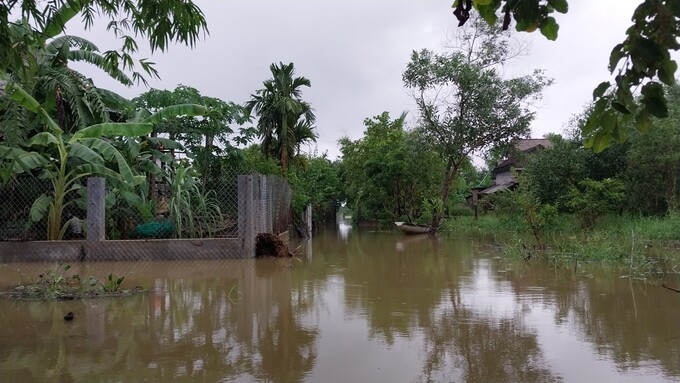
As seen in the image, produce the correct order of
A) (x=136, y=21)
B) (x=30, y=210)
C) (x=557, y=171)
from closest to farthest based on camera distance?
(x=136, y=21) < (x=30, y=210) < (x=557, y=171)

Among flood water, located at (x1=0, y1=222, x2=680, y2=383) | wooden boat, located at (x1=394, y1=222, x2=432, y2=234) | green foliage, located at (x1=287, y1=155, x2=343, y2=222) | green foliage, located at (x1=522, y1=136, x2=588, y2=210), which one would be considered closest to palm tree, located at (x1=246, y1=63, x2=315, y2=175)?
green foliage, located at (x1=287, y1=155, x2=343, y2=222)

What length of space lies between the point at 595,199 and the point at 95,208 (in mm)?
14330

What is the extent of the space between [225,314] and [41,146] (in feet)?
27.3

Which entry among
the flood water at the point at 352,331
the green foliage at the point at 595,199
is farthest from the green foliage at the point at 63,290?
the green foliage at the point at 595,199

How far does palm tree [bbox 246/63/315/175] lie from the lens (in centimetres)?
2511

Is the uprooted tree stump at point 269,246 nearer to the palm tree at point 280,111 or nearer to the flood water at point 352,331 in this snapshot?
the flood water at point 352,331

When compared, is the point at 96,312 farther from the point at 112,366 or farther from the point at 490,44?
the point at 490,44

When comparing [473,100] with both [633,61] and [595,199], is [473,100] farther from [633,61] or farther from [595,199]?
[633,61]

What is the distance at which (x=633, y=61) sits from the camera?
161 centimetres

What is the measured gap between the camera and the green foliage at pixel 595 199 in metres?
16.7

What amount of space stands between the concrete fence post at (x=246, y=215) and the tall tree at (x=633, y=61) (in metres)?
9.49

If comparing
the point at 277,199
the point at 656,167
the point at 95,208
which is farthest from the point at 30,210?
the point at 656,167

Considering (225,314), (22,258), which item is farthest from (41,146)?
(225,314)

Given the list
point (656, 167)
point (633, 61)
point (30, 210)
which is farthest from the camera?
point (656, 167)
